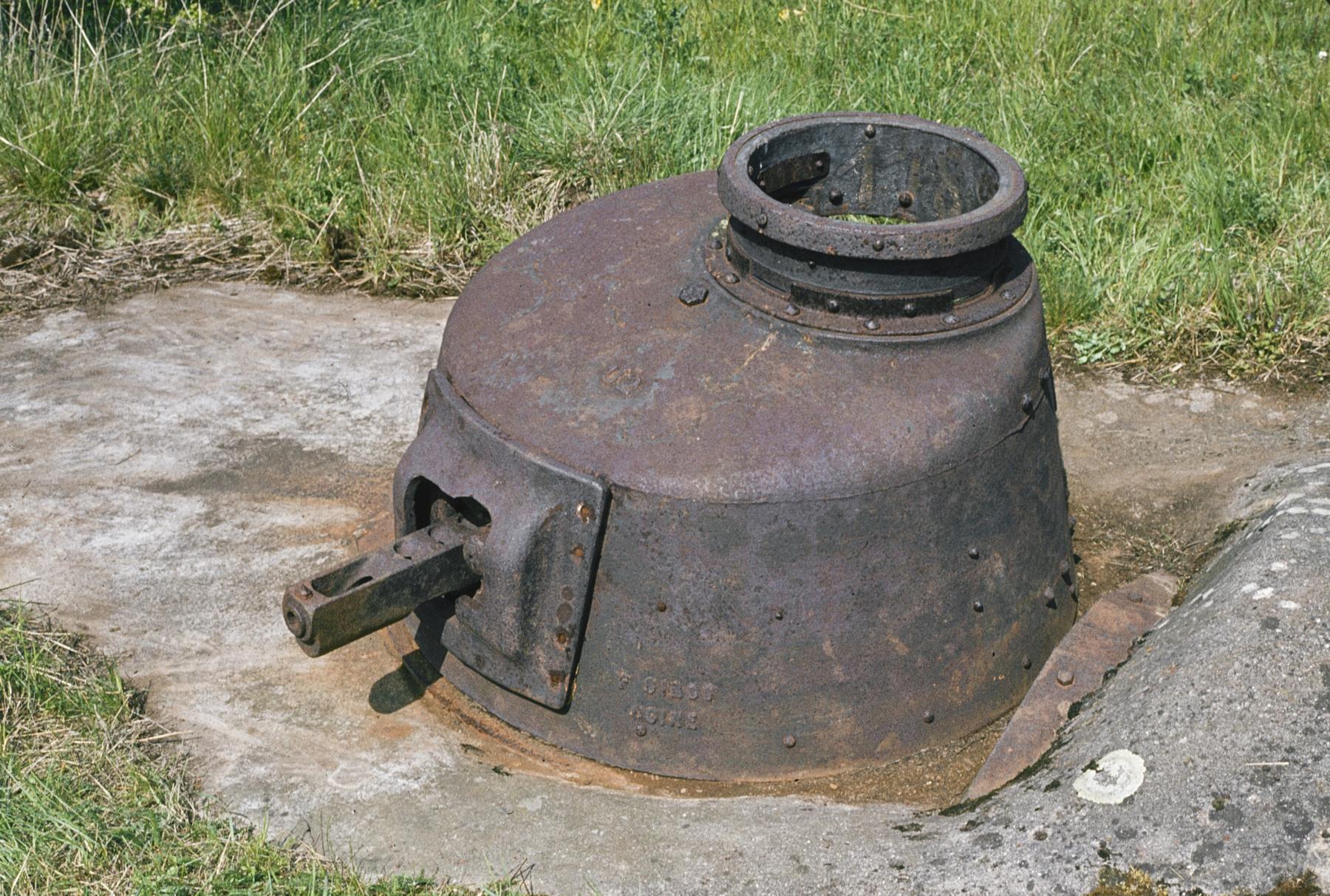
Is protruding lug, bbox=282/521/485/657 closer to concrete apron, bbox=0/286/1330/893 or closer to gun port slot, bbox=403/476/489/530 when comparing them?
gun port slot, bbox=403/476/489/530

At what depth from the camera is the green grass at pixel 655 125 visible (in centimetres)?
493

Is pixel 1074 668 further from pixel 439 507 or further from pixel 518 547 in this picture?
pixel 439 507

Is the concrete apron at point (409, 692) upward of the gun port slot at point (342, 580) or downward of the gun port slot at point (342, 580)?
downward

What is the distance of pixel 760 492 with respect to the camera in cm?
282

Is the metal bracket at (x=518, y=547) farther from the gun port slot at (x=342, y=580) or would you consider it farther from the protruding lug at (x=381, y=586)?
the gun port slot at (x=342, y=580)

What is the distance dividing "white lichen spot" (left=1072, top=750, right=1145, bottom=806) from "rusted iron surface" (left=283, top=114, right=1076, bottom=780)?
39 cm

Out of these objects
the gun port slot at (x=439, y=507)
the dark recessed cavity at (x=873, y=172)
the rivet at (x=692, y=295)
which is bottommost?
the gun port slot at (x=439, y=507)

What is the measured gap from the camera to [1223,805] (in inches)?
103

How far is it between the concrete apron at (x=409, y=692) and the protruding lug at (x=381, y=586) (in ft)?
1.26

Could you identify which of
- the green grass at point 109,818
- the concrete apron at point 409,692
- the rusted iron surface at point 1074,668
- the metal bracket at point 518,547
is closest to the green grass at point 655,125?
the concrete apron at point 409,692

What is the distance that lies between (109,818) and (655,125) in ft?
11.2

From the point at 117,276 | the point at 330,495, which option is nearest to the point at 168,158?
the point at 117,276

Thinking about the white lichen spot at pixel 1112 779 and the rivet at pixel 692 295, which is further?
the rivet at pixel 692 295

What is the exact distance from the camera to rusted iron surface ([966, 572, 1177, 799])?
9.96 ft
